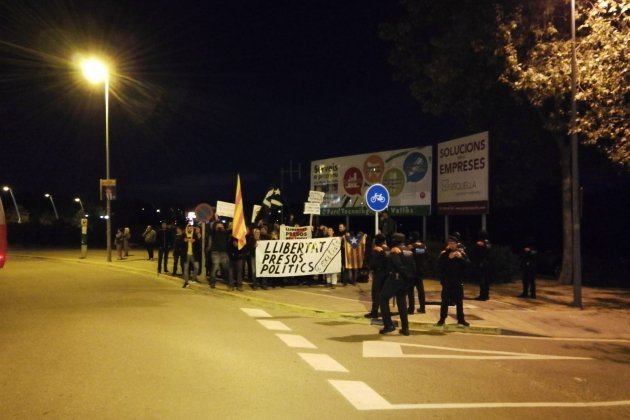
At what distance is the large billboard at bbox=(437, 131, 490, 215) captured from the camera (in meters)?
19.3

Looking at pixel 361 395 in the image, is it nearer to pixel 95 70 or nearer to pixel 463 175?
pixel 463 175

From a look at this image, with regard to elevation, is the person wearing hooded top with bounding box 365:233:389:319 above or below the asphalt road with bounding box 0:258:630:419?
above

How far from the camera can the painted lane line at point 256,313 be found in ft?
41.1

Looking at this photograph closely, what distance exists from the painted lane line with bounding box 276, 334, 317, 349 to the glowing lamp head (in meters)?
20.2

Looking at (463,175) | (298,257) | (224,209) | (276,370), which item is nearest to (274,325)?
(276,370)

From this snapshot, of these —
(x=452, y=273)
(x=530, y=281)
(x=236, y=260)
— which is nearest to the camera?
(x=452, y=273)

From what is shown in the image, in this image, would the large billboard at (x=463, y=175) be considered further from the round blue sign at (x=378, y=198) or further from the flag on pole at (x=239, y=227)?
the flag on pole at (x=239, y=227)

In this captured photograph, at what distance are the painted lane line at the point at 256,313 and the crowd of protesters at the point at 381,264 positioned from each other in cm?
225

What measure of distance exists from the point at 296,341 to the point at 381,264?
2.51 m

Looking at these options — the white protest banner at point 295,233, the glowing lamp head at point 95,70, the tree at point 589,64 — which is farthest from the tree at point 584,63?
the glowing lamp head at point 95,70

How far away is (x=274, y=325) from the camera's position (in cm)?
A: 1138

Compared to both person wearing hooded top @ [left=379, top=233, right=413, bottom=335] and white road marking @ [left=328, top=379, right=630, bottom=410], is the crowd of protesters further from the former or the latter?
white road marking @ [left=328, top=379, right=630, bottom=410]

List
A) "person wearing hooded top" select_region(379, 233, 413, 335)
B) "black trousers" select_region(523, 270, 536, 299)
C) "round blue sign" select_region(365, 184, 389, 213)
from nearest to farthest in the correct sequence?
"person wearing hooded top" select_region(379, 233, 413, 335)
"round blue sign" select_region(365, 184, 389, 213)
"black trousers" select_region(523, 270, 536, 299)

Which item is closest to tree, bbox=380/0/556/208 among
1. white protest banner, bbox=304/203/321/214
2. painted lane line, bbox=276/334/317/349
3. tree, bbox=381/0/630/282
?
tree, bbox=381/0/630/282
